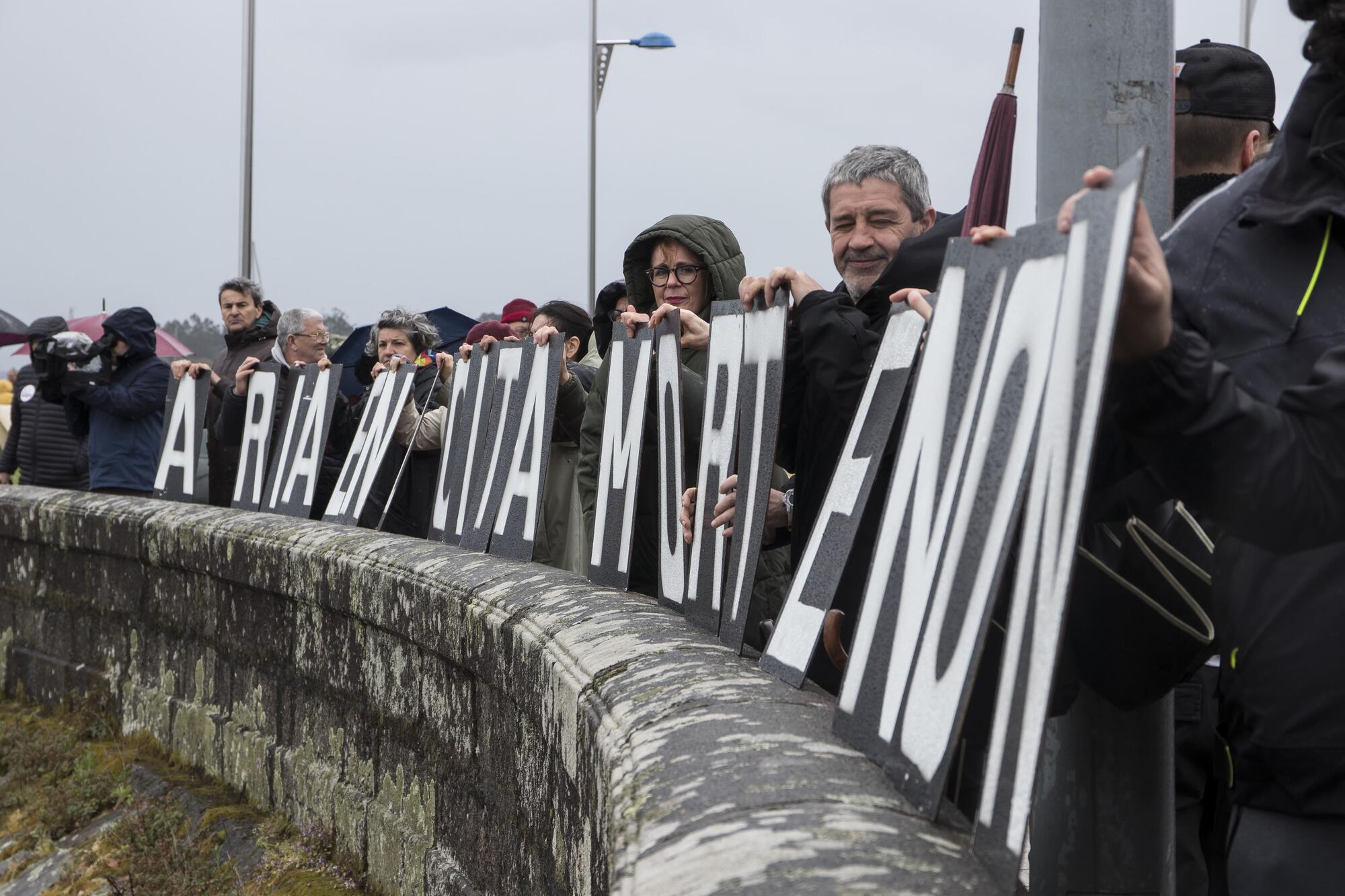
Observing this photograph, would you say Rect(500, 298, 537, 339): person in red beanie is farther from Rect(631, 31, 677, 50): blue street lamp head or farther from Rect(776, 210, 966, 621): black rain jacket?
Rect(631, 31, 677, 50): blue street lamp head

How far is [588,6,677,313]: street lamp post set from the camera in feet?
73.1

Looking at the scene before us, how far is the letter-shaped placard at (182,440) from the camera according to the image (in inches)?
316

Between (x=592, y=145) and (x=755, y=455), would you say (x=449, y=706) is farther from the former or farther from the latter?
(x=592, y=145)

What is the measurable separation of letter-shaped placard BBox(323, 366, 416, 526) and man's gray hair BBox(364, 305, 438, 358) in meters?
0.76

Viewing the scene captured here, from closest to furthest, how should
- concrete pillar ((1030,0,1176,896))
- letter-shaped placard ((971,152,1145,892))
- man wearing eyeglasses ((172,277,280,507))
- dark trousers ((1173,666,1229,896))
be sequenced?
→ letter-shaped placard ((971,152,1145,892)) → concrete pillar ((1030,0,1176,896)) → dark trousers ((1173,666,1229,896)) → man wearing eyeglasses ((172,277,280,507))

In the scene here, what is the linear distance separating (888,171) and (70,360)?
20.7 ft

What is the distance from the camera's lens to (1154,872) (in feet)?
8.64

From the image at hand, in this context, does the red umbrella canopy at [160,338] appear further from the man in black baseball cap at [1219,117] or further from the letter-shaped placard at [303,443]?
the man in black baseball cap at [1219,117]

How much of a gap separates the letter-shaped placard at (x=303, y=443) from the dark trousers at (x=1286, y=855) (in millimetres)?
5225

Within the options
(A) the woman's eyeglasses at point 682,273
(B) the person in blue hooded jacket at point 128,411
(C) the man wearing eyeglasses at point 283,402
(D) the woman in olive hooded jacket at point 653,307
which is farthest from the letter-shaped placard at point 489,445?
(B) the person in blue hooded jacket at point 128,411

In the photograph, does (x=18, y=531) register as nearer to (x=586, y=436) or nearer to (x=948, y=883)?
(x=586, y=436)

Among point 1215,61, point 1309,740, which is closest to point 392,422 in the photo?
point 1215,61

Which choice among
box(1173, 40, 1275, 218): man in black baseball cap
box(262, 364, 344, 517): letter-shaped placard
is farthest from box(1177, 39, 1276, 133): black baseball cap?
box(262, 364, 344, 517): letter-shaped placard

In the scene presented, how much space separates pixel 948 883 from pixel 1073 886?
46.6 inches
